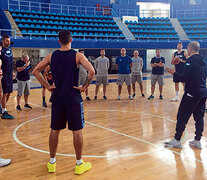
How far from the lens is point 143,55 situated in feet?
81.5

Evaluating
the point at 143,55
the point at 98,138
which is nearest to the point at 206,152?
the point at 98,138

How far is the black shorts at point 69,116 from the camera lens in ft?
11.5

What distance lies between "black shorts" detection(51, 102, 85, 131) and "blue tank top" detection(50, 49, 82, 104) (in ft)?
0.23

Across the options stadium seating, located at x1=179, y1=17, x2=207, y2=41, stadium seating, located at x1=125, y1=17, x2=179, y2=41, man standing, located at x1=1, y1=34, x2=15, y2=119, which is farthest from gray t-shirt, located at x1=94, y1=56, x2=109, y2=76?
stadium seating, located at x1=179, y1=17, x2=207, y2=41

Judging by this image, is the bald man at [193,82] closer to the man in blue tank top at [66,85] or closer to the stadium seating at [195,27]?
the man in blue tank top at [66,85]

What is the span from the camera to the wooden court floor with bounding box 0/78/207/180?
3.60 metres

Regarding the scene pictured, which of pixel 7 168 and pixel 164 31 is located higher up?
pixel 164 31

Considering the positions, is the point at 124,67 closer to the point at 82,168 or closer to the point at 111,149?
the point at 111,149

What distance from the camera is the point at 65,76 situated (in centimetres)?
346

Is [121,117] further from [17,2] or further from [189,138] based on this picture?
[17,2]

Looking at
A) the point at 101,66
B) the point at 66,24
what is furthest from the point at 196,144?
the point at 66,24

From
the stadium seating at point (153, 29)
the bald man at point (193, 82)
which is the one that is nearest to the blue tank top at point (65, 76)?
the bald man at point (193, 82)

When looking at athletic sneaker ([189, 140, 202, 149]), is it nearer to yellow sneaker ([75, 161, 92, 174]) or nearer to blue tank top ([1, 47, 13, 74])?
yellow sneaker ([75, 161, 92, 174])

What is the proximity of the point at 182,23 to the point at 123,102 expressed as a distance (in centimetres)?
2022
